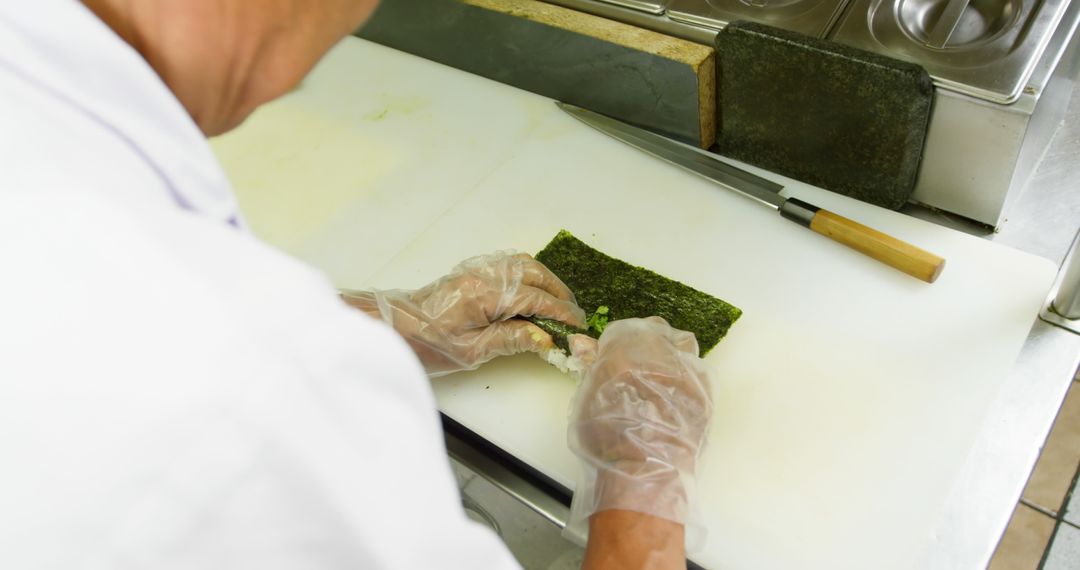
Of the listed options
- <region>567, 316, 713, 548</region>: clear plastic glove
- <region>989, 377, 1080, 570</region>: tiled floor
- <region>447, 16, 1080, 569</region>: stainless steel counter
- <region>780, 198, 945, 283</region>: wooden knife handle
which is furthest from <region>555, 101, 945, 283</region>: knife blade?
<region>989, 377, 1080, 570</region>: tiled floor

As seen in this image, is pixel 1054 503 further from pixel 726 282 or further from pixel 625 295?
pixel 625 295

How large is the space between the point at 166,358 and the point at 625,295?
0.89 m

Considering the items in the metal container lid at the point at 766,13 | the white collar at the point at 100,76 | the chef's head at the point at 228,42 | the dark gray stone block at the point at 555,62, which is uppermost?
the metal container lid at the point at 766,13

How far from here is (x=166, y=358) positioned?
41cm

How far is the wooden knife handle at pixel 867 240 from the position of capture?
1.15m

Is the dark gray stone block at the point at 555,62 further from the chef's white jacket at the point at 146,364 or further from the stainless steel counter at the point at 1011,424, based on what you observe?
the chef's white jacket at the point at 146,364

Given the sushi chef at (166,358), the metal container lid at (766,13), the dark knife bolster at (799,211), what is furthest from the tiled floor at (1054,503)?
the sushi chef at (166,358)

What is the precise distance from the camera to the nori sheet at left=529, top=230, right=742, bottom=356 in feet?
3.86

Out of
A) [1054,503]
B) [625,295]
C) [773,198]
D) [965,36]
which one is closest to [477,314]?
[625,295]

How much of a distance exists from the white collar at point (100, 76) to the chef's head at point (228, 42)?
0.11 ft

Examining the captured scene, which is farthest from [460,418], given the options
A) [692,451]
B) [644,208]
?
[644,208]

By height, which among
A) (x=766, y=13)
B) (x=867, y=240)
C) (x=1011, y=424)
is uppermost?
(x=766, y=13)

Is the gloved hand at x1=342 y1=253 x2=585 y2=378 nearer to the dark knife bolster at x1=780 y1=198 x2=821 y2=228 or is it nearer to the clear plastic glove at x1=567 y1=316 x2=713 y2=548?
the clear plastic glove at x1=567 y1=316 x2=713 y2=548

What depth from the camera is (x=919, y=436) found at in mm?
1046
